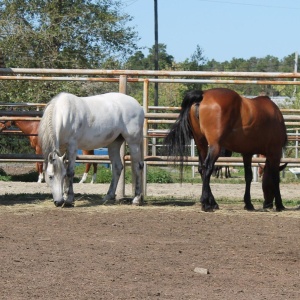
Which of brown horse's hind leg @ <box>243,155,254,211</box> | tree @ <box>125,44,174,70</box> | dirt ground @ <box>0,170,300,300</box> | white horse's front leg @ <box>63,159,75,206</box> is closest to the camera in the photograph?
dirt ground @ <box>0,170,300,300</box>

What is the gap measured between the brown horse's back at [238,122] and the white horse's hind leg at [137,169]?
3.76 ft

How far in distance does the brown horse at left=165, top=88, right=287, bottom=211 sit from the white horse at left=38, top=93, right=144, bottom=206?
83 centimetres

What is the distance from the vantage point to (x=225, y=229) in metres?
8.75

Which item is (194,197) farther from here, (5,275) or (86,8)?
(86,8)

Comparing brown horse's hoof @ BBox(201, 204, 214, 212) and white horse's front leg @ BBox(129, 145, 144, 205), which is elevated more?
white horse's front leg @ BBox(129, 145, 144, 205)

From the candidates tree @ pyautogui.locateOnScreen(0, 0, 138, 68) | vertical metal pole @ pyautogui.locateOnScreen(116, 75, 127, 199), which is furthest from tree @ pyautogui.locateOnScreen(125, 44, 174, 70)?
vertical metal pole @ pyautogui.locateOnScreen(116, 75, 127, 199)

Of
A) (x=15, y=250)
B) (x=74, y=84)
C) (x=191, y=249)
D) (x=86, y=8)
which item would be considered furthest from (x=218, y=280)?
(x=86, y=8)

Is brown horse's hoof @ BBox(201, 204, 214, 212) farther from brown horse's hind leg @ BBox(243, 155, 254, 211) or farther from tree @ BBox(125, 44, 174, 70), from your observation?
tree @ BBox(125, 44, 174, 70)

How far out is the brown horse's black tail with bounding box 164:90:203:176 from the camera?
10.6 m

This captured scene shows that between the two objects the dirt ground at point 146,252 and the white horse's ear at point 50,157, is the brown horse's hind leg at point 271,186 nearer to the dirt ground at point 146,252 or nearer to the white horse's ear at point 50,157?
the dirt ground at point 146,252

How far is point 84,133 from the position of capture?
429 inches

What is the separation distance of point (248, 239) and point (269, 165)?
3089 mm

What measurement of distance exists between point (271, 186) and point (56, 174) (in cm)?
285

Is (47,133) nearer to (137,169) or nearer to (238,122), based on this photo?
(137,169)
